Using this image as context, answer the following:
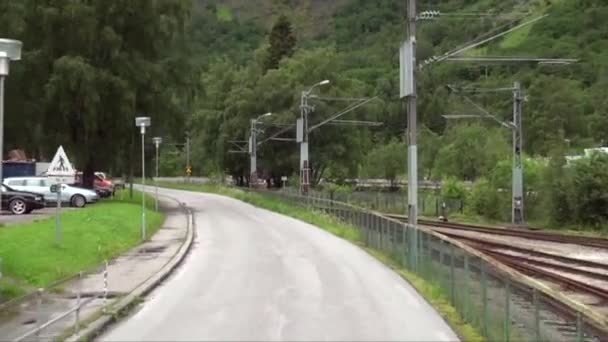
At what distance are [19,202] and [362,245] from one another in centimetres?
1655

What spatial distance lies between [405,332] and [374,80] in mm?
96483

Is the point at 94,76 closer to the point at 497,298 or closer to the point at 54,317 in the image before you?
the point at 54,317

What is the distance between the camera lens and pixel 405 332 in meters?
13.2

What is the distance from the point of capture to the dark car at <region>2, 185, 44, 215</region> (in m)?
38.1

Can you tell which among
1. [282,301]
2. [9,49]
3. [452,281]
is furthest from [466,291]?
[9,49]

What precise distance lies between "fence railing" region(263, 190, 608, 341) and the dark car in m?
22.6

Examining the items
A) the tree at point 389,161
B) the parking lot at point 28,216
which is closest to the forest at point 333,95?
the tree at point 389,161

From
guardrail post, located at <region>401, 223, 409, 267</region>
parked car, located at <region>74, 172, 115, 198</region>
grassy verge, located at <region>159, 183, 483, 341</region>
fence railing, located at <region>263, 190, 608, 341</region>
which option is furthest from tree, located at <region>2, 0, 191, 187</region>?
fence railing, located at <region>263, 190, 608, 341</region>

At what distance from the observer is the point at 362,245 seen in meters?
31.6

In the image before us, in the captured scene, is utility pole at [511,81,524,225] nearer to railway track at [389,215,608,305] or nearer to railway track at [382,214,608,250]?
railway track at [382,214,608,250]

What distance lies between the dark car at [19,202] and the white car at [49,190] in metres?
4.42

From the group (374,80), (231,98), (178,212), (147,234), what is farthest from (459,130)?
(147,234)

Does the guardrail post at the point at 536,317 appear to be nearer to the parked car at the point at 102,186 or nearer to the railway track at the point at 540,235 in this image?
the railway track at the point at 540,235

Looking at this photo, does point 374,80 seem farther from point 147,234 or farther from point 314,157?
point 147,234
